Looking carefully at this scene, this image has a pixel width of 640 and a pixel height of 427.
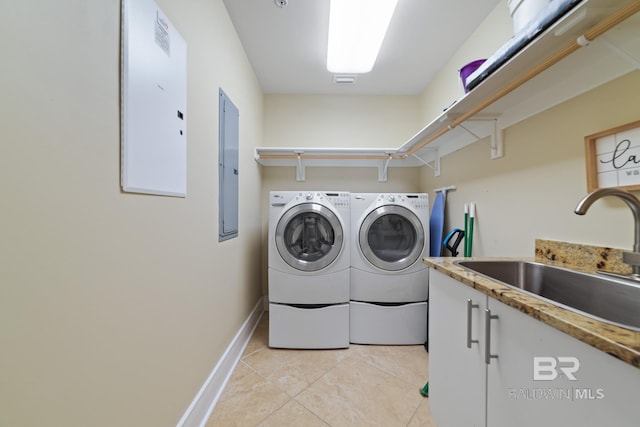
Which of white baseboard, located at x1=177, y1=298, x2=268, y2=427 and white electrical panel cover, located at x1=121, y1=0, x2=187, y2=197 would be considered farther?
white baseboard, located at x1=177, y1=298, x2=268, y2=427

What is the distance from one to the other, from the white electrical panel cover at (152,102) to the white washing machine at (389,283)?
58.0 inches

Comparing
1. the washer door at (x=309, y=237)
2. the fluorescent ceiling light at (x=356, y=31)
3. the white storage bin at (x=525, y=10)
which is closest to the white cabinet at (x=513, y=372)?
the washer door at (x=309, y=237)

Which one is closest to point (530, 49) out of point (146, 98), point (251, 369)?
point (146, 98)

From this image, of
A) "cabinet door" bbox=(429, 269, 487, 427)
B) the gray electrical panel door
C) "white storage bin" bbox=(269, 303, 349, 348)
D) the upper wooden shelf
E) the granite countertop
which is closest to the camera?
the granite countertop

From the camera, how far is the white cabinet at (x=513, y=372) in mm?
463

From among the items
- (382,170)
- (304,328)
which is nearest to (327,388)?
(304,328)

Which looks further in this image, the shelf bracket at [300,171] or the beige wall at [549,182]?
the shelf bracket at [300,171]

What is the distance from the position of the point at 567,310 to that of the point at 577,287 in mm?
562

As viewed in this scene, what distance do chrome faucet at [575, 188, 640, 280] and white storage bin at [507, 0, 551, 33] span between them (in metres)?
0.74

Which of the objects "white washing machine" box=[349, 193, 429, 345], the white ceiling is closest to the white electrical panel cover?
the white ceiling

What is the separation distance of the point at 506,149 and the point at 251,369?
234 centimetres

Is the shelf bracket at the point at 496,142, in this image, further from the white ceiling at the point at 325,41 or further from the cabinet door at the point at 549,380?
the cabinet door at the point at 549,380

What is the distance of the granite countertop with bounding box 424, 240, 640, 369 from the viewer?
0.43 metres

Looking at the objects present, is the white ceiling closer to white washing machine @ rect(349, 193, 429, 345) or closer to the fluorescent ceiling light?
the fluorescent ceiling light
